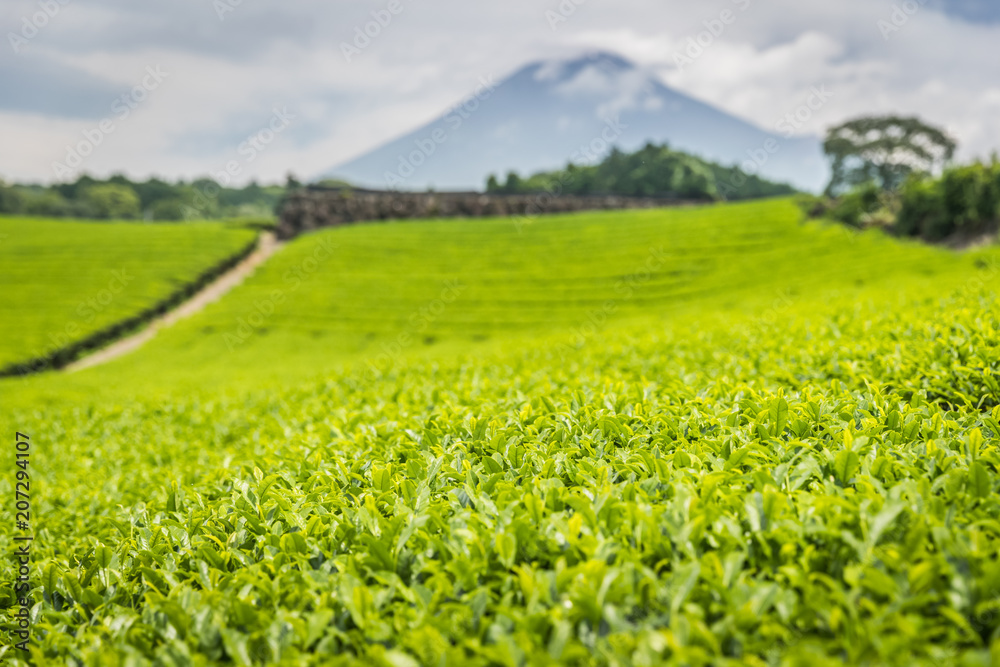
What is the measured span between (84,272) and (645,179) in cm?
5750

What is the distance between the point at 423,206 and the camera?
61656 millimetres

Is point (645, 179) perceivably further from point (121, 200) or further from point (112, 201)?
point (112, 201)

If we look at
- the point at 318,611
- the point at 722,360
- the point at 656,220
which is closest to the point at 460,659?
the point at 318,611

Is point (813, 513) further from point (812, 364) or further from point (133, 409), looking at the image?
point (133, 409)

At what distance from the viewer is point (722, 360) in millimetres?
6875

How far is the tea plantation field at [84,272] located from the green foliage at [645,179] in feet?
119

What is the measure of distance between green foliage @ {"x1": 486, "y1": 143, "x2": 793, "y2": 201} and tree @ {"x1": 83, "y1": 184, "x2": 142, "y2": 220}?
72.4 m

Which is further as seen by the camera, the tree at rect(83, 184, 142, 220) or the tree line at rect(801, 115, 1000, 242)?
the tree at rect(83, 184, 142, 220)

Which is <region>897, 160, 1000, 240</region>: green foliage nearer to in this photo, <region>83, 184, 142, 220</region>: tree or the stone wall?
the stone wall

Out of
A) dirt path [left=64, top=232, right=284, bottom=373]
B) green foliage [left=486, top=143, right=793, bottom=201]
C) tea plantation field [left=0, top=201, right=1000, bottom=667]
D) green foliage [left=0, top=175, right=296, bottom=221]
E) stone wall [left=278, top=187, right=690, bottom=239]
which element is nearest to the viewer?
tea plantation field [left=0, top=201, right=1000, bottom=667]

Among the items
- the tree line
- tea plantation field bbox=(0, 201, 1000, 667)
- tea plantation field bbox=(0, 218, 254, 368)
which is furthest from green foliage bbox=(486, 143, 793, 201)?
tea plantation field bbox=(0, 201, 1000, 667)

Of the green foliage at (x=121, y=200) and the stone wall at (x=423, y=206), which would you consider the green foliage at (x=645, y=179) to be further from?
the green foliage at (x=121, y=200)

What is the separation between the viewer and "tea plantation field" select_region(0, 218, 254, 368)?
1185 inches

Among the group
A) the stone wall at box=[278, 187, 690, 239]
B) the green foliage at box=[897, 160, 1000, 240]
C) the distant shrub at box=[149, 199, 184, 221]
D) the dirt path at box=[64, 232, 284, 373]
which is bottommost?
the dirt path at box=[64, 232, 284, 373]
